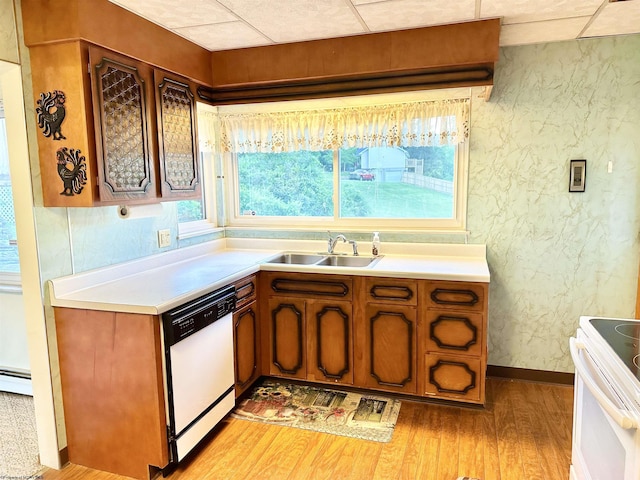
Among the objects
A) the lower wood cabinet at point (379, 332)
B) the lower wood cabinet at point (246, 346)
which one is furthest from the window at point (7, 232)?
the lower wood cabinet at point (379, 332)

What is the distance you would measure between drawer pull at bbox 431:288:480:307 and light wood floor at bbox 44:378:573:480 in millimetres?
699

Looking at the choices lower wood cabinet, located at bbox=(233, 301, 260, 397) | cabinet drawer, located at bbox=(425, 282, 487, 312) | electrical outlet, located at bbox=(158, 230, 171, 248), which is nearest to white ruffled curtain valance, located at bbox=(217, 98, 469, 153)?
electrical outlet, located at bbox=(158, 230, 171, 248)

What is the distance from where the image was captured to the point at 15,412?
2801 mm

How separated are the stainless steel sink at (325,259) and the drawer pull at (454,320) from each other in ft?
2.07

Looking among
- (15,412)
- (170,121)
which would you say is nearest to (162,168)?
(170,121)

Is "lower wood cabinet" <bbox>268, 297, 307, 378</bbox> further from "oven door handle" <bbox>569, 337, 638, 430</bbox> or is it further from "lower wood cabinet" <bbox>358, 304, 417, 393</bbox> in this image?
"oven door handle" <bbox>569, 337, 638, 430</bbox>

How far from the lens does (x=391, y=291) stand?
2.77 m

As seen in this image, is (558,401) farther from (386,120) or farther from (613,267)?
(386,120)

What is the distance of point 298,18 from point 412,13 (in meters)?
0.60

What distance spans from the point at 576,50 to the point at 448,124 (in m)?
0.89

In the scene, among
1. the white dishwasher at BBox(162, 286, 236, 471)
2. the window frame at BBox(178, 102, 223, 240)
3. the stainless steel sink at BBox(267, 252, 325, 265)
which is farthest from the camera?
the window frame at BBox(178, 102, 223, 240)

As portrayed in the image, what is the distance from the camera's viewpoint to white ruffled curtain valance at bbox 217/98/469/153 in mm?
3051

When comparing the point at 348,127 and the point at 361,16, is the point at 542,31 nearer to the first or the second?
the point at 361,16

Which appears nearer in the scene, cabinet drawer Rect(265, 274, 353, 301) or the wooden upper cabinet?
the wooden upper cabinet
